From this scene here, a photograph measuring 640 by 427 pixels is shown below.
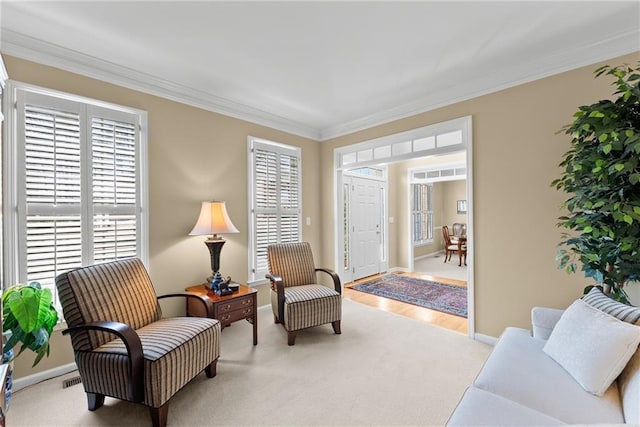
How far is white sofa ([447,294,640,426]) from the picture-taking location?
1.18m

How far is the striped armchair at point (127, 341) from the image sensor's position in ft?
5.46

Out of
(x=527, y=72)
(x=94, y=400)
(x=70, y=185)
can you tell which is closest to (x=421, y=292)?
(x=527, y=72)

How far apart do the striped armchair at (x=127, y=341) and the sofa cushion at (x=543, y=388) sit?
69.2 inches

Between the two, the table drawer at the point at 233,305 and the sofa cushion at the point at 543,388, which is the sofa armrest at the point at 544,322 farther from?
the table drawer at the point at 233,305

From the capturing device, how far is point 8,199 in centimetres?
208

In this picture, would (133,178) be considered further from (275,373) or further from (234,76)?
(275,373)

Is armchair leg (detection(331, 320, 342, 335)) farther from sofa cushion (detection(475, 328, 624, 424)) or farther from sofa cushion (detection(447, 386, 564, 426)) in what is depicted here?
sofa cushion (detection(447, 386, 564, 426))

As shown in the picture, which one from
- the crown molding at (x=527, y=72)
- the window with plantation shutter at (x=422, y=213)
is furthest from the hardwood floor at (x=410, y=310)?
the window with plantation shutter at (x=422, y=213)

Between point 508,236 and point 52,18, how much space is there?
405 centimetres

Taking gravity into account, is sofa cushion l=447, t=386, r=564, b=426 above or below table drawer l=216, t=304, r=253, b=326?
above

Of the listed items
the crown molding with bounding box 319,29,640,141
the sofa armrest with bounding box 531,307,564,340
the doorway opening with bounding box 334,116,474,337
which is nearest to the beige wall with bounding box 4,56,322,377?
the doorway opening with bounding box 334,116,474,337

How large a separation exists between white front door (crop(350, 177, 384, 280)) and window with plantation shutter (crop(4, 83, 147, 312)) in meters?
3.44

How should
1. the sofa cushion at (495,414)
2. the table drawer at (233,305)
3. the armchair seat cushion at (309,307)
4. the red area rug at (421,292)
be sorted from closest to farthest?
1. the sofa cushion at (495,414)
2. the table drawer at (233,305)
3. the armchair seat cushion at (309,307)
4. the red area rug at (421,292)

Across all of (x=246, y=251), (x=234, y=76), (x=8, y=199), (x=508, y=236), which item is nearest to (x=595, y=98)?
(x=508, y=236)
